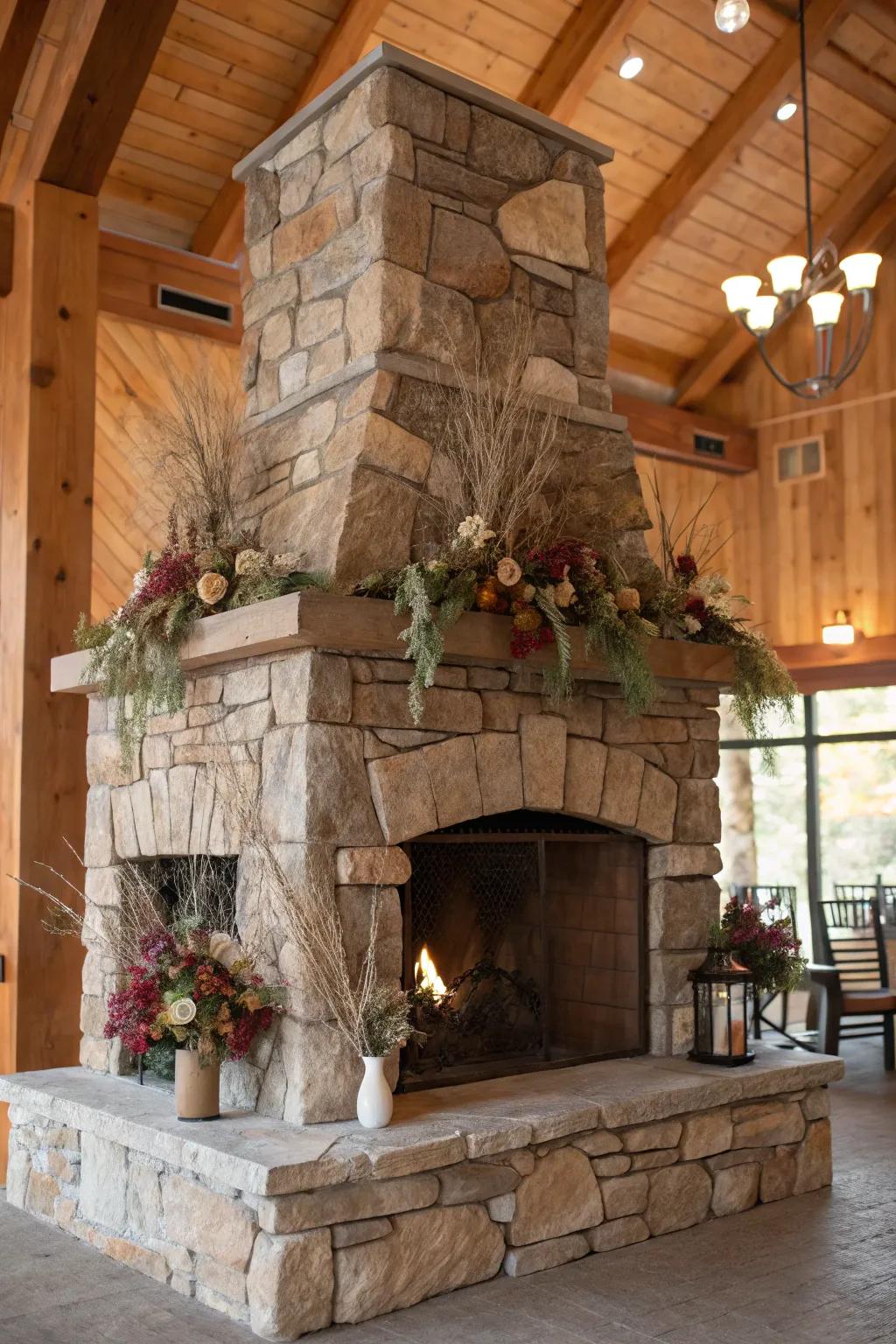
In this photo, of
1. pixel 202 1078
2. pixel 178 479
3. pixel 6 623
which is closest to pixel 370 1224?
pixel 202 1078

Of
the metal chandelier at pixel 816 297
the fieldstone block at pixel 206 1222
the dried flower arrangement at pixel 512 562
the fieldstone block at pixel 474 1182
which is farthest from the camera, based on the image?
the metal chandelier at pixel 816 297

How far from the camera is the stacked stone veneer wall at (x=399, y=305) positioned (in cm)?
427

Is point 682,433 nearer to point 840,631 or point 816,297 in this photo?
point 840,631

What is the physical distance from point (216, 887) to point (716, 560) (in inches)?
262

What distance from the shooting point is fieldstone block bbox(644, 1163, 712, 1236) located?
419 centimetres

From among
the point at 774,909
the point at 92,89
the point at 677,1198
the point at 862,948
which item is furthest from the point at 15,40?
the point at 862,948

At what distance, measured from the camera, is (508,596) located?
4129 millimetres

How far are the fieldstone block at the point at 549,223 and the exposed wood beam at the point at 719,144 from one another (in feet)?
11.8

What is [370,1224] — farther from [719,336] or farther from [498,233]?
[719,336]

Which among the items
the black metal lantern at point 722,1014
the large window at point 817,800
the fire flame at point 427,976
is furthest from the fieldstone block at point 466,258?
the large window at point 817,800

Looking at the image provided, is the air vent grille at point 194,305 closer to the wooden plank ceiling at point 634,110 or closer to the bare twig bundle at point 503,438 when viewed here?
the wooden plank ceiling at point 634,110

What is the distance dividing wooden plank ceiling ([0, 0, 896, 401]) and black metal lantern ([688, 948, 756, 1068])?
4.42m

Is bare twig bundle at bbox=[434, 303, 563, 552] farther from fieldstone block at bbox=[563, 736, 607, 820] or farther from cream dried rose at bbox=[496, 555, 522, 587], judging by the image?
fieldstone block at bbox=[563, 736, 607, 820]

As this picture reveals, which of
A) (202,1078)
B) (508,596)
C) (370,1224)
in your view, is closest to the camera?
(370,1224)
